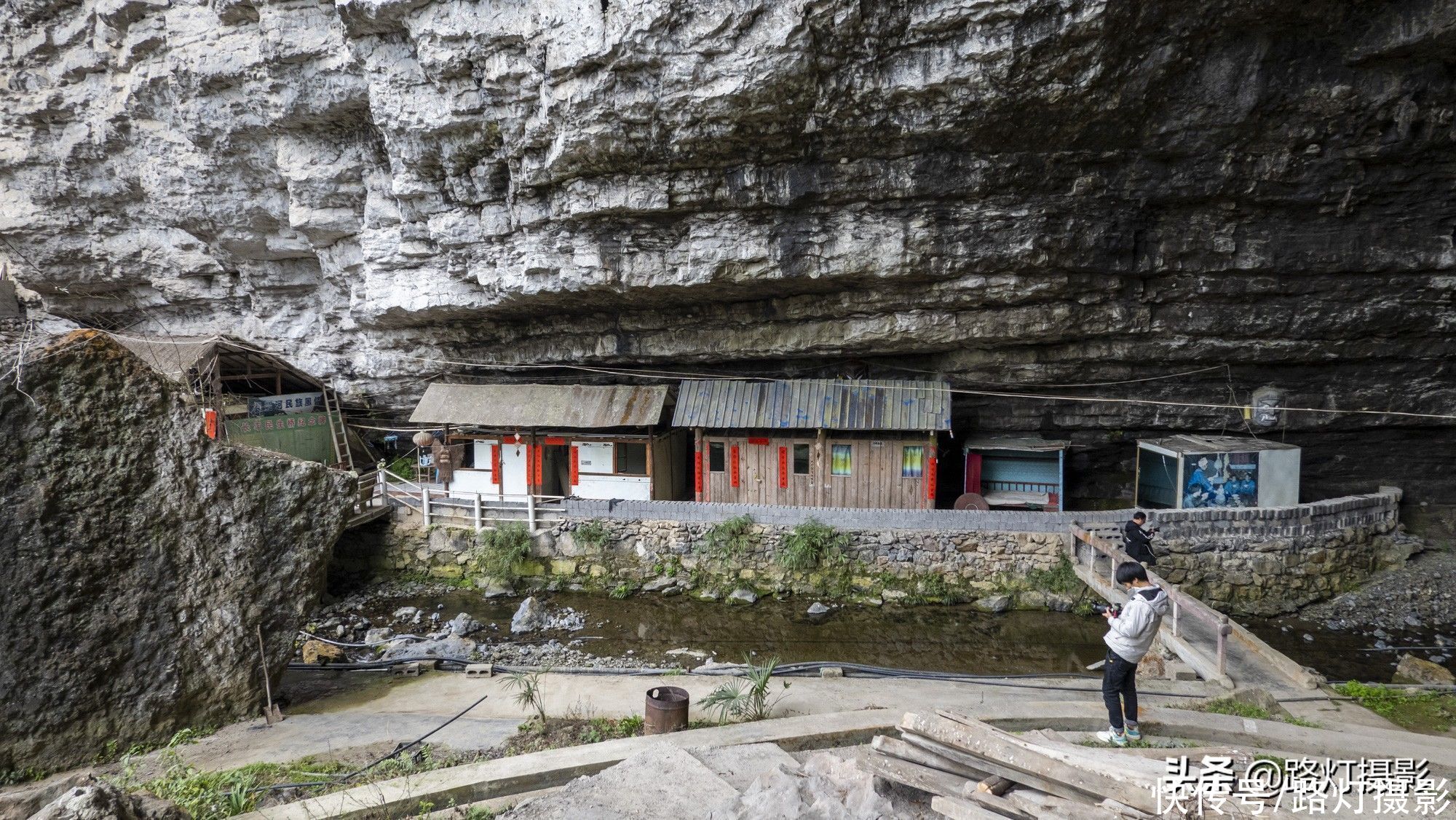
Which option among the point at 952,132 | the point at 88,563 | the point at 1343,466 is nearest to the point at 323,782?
the point at 88,563

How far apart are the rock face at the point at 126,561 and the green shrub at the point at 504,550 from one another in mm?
7767

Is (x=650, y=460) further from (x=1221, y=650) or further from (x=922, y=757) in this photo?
(x=922, y=757)

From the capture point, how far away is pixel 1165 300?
14.9 metres

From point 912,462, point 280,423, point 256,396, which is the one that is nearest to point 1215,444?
point 912,462

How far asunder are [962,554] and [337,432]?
19790 millimetres

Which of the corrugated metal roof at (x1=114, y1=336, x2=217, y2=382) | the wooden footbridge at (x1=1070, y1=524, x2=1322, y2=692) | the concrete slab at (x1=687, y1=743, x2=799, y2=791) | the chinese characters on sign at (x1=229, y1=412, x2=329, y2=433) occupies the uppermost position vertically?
the corrugated metal roof at (x1=114, y1=336, x2=217, y2=382)

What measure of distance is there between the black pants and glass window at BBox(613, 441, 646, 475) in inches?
535

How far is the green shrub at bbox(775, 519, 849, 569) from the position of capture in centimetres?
1545

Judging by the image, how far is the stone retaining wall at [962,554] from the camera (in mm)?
14680

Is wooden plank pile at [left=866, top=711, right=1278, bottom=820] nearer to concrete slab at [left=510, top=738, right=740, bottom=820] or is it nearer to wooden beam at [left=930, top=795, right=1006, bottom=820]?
wooden beam at [left=930, top=795, right=1006, bottom=820]

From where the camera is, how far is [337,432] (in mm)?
21766

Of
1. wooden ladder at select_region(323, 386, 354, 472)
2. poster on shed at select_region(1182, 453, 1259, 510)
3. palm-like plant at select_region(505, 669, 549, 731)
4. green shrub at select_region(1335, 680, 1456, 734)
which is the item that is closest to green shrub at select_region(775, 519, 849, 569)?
palm-like plant at select_region(505, 669, 549, 731)

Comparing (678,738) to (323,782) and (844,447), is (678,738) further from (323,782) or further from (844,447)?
(844,447)

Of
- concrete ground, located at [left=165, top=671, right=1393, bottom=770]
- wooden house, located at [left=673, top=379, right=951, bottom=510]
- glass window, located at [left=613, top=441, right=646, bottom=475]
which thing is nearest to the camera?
concrete ground, located at [left=165, top=671, right=1393, bottom=770]
